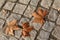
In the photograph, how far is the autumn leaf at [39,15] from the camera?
3541 mm

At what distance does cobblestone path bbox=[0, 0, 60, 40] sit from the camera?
341 cm

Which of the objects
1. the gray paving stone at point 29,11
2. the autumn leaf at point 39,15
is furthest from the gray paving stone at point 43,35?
the gray paving stone at point 29,11

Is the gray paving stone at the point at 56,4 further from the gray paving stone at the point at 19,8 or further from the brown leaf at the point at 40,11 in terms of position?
the gray paving stone at the point at 19,8

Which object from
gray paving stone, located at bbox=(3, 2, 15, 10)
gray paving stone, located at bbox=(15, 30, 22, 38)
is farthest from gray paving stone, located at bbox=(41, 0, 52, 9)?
gray paving stone, located at bbox=(15, 30, 22, 38)

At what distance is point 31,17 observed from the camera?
3.61m

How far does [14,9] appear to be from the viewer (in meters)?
3.76

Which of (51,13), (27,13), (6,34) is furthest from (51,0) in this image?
(6,34)

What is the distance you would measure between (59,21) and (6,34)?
3.47 feet

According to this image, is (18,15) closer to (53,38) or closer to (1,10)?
(1,10)

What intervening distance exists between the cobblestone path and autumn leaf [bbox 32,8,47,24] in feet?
0.21

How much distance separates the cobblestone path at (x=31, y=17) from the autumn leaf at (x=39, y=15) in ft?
0.21

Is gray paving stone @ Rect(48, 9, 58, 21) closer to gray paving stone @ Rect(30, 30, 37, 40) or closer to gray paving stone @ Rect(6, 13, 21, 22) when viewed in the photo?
gray paving stone @ Rect(30, 30, 37, 40)

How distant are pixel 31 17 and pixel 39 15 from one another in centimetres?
17

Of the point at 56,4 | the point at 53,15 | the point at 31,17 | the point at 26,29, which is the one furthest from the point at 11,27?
the point at 56,4
